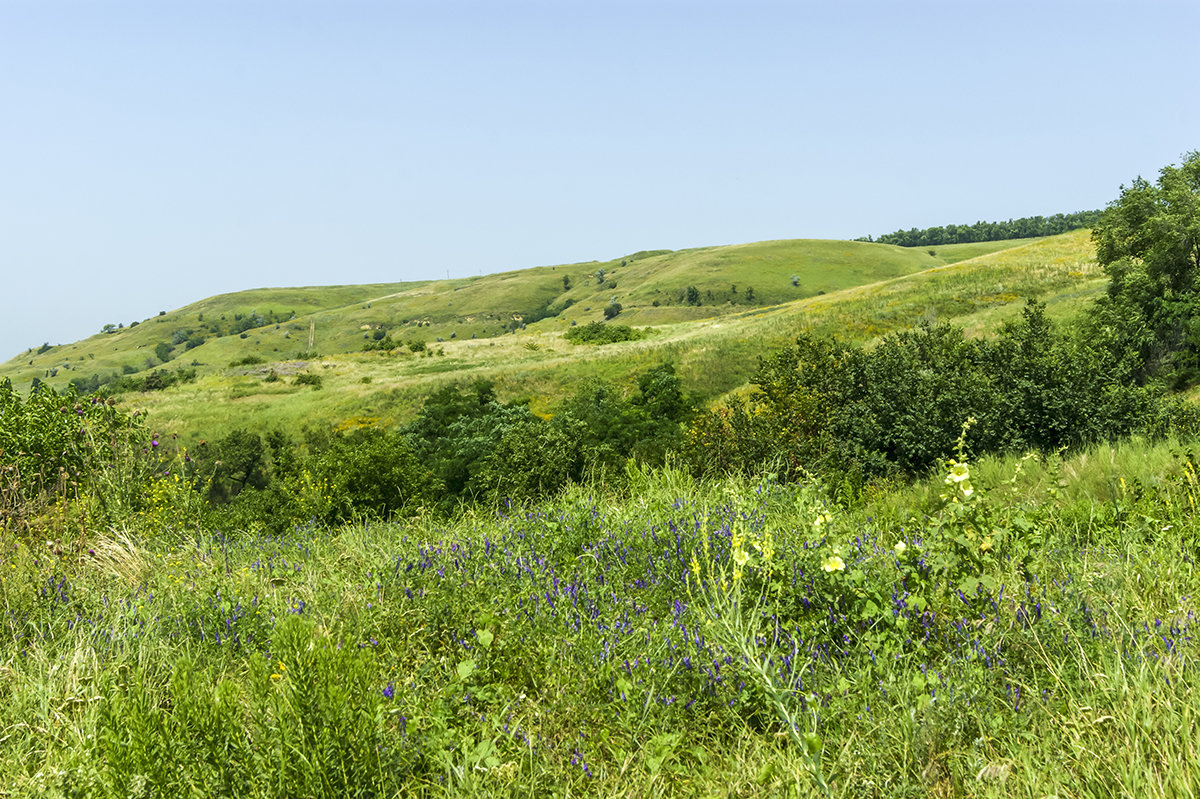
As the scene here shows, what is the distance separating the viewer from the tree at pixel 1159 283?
55.0 feet

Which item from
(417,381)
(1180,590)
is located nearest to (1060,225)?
(417,381)

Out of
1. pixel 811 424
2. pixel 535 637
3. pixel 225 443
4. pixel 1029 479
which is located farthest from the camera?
pixel 225 443

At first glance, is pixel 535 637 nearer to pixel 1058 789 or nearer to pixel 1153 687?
pixel 1058 789

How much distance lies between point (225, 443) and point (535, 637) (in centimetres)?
3370

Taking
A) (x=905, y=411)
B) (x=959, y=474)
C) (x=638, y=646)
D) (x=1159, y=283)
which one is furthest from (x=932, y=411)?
(x=1159, y=283)

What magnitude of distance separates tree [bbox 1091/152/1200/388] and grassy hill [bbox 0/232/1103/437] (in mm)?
7214

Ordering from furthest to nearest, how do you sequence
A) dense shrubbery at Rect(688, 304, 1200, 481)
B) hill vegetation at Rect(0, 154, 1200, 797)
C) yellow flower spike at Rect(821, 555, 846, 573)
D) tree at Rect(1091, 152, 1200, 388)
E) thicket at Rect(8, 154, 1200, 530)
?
A: tree at Rect(1091, 152, 1200, 388) < thicket at Rect(8, 154, 1200, 530) < dense shrubbery at Rect(688, 304, 1200, 481) < yellow flower spike at Rect(821, 555, 846, 573) < hill vegetation at Rect(0, 154, 1200, 797)

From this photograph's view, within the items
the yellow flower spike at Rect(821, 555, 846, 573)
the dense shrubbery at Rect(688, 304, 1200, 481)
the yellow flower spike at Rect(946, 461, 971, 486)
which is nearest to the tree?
the dense shrubbery at Rect(688, 304, 1200, 481)

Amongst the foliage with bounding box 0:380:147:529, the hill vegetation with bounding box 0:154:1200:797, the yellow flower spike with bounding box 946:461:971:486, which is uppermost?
the foliage with bounding box 0:380:147:529

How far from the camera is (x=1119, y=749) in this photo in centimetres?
219

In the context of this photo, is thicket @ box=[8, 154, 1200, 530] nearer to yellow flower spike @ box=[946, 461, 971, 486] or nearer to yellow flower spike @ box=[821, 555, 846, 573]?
yellow flower spike @ box=[946, 461, 971, 486]

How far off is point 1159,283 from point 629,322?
280 ft

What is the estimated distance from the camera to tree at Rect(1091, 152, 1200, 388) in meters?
16.8

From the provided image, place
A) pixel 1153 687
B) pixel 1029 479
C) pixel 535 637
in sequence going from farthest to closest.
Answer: pixel 1029 479 < pixel 535 637 < pixel 1153 687
